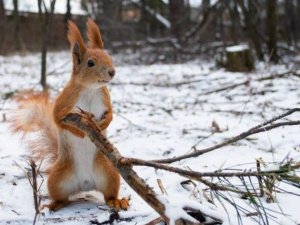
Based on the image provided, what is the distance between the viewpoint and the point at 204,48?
8664 millimetres

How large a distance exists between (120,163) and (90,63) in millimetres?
498

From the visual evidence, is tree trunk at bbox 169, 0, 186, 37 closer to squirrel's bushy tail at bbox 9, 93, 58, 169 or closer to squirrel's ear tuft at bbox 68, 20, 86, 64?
squirrel's bushy tail at bbox 9, 93, 58, 169

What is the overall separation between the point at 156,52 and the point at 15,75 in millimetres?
3625

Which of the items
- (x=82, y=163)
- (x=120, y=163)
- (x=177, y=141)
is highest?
(x=120, y=163)

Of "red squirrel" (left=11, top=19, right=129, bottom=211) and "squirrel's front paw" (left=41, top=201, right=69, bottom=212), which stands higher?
"red squirrel" (left=11, top=19, right=129, bottom=211)

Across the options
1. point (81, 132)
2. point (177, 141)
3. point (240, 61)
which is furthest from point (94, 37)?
point (240, 61)

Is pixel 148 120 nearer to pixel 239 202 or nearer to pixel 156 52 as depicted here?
pixel 239 202

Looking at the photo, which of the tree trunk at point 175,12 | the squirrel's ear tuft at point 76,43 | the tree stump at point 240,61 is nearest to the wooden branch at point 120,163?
the squirrel's ear tuft at point 76,43

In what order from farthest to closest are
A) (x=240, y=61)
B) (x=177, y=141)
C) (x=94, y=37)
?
(x=240, y=61), (x=177, y=141), (x=94, y=37)

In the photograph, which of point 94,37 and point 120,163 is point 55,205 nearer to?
point 120,163

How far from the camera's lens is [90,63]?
1.57m

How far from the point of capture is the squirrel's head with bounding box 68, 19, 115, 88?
60.5 inches

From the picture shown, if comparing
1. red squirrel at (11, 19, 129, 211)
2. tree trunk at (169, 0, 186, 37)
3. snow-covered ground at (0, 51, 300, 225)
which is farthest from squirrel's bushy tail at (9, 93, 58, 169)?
tree trunk at (169, 0, 186, 37)

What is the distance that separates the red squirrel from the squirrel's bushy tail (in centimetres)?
27
